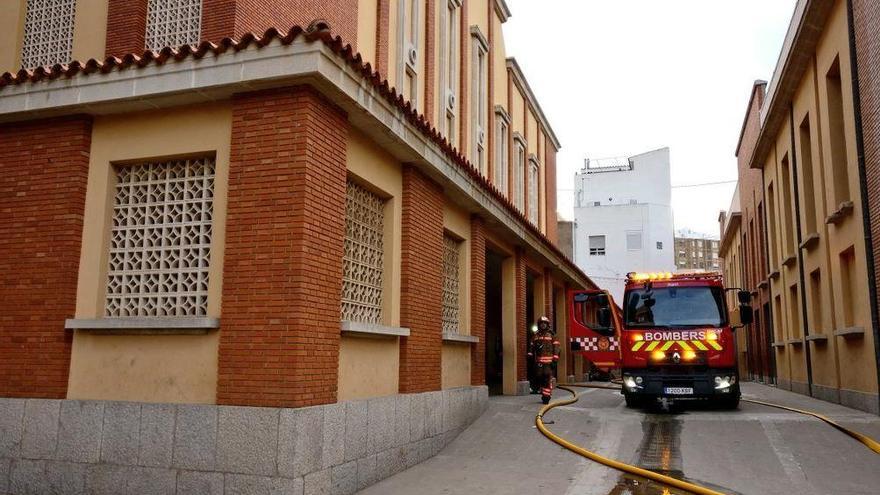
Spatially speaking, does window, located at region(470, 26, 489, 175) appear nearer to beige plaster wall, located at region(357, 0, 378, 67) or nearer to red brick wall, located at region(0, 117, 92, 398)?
beige plaster wall, located at region(357, 0, 378, 67)

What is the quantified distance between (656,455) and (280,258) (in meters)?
5.51

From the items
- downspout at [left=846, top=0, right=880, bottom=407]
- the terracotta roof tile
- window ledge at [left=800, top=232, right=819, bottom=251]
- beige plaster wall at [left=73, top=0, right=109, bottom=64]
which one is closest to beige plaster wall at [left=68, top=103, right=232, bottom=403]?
the terracotta roof tile

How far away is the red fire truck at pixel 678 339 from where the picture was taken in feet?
40.3

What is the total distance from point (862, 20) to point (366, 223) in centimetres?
936

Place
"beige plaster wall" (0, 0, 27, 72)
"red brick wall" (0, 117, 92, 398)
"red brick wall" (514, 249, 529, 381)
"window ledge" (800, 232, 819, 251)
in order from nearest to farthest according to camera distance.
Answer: "red brick wall" (0, 117, 92, 398)
"beige plaster wall" (0, 0, 27, 72)
"window ledge" (800, 232, 819, 251)
"red brick wall" (514, 249, 529, 381)

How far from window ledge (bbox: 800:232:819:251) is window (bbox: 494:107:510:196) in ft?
27.7

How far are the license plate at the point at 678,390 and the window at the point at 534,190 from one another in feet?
43.0

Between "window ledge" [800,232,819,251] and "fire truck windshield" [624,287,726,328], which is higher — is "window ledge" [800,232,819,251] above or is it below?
above

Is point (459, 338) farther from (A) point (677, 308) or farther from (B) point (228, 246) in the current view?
(B) point (228, 246)

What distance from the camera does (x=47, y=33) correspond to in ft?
37.8

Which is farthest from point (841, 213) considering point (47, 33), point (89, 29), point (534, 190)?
point (47, 33)

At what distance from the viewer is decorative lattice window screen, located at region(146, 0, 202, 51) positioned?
10.3 m

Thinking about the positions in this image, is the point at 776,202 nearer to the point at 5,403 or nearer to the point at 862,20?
the point at 862,20

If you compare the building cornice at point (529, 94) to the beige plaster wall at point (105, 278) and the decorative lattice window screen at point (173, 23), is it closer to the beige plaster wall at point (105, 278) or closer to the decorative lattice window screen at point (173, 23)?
the decorative lattice window screen at point (173, 23)
